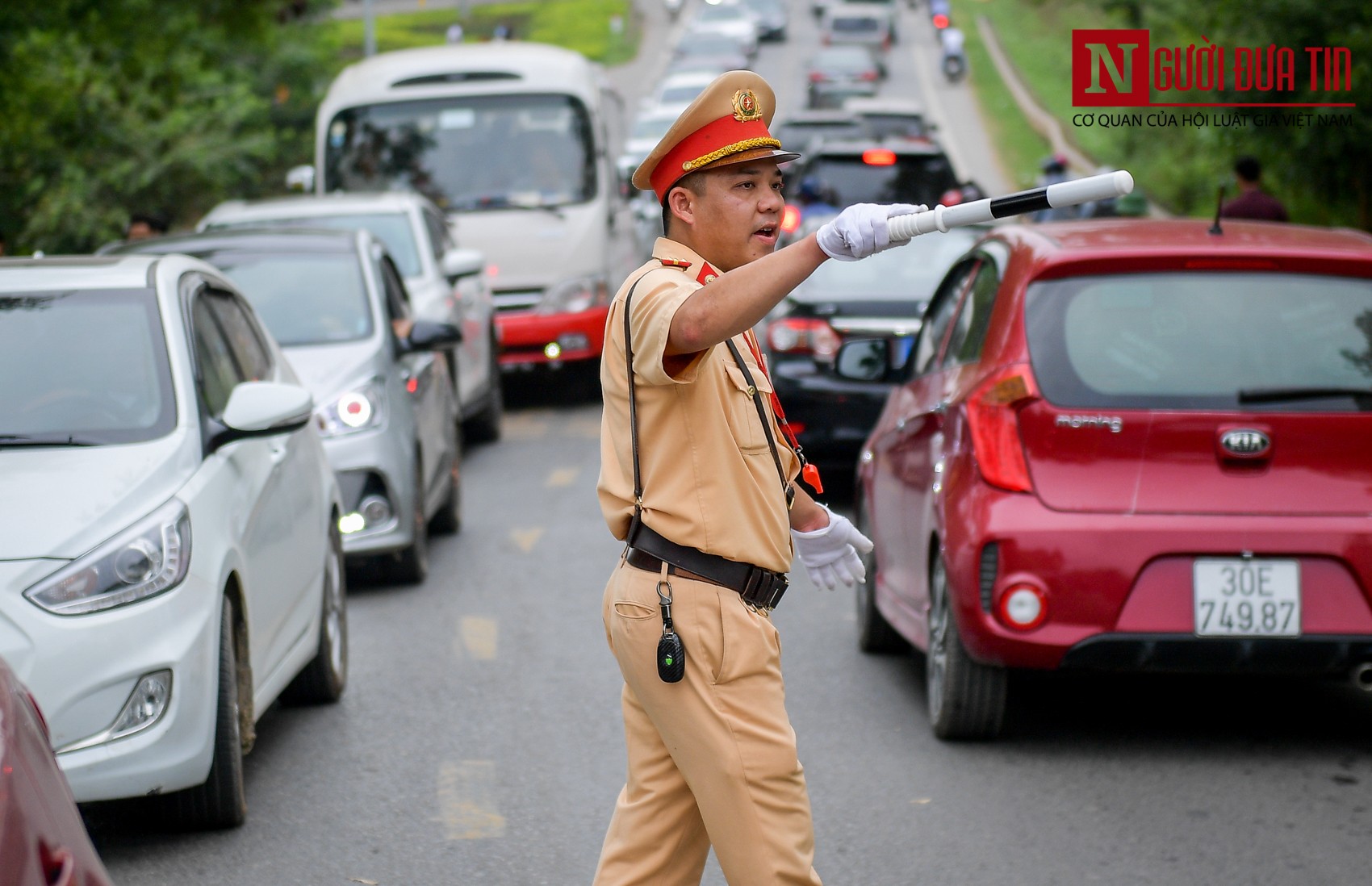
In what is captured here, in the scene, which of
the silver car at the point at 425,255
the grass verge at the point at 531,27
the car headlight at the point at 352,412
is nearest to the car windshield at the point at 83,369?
the car headlight at the point at 352,412

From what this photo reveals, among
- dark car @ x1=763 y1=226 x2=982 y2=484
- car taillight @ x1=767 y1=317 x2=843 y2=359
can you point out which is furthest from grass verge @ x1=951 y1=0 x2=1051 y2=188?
car taillight @ x1=767 y1=317 x2=843 y2=359

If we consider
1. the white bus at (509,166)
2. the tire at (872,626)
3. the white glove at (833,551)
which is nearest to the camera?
the white glove at (833,551)

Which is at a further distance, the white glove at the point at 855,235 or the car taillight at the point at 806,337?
the car taillight at the point at 806,337

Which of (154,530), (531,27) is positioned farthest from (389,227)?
(531,27)

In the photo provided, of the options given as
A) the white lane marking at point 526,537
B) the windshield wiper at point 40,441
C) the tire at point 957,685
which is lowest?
the white lane marking at point 526,537

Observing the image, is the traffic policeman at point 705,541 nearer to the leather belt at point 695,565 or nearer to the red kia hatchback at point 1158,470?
the leather belt at point 695,565

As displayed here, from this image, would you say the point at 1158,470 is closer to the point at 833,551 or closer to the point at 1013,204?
the point at 833,551

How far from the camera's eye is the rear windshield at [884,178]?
1638cm

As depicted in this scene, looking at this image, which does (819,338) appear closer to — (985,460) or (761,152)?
Answer: (985,460)

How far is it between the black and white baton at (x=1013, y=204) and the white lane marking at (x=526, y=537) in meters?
6.98

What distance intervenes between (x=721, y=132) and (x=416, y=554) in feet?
19.5

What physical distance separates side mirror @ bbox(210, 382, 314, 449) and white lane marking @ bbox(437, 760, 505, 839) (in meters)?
1.22

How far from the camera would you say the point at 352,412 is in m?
9.09

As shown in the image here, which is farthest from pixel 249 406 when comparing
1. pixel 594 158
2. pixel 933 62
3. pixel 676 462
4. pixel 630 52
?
pixel 630 52
